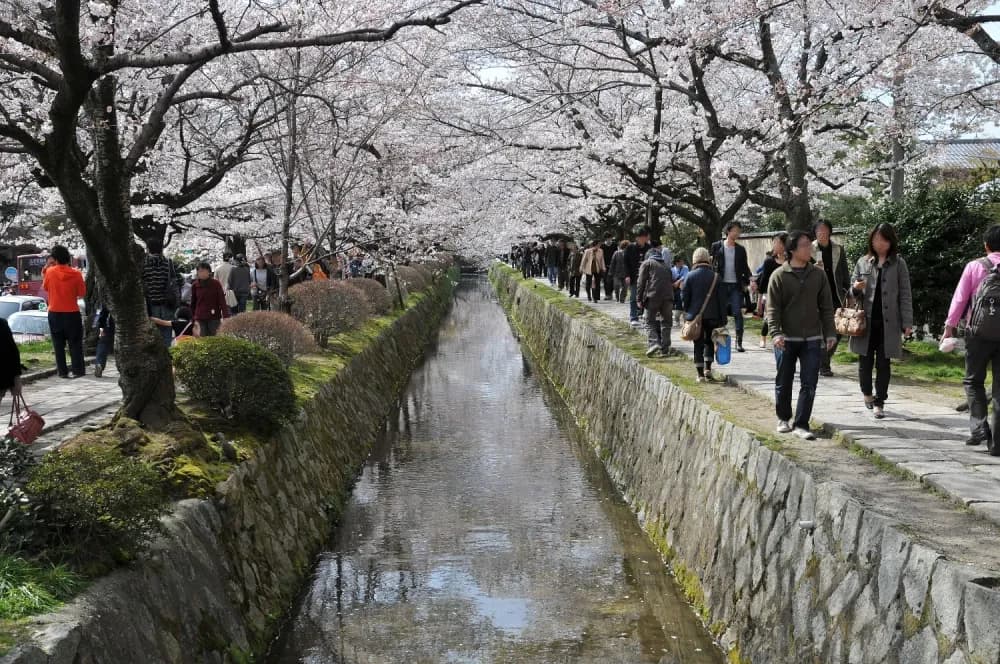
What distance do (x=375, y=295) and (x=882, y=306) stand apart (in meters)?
17.4

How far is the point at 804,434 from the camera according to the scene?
7.66m

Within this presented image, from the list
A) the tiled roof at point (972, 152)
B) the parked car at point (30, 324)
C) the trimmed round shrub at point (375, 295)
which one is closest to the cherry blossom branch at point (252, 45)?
the trimmed round shrub at point (375, 295)

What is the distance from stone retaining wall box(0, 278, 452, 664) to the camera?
455 centimetres

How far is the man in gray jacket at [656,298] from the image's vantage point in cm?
1324

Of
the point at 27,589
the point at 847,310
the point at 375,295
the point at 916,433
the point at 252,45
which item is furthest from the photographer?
the point at 375,295

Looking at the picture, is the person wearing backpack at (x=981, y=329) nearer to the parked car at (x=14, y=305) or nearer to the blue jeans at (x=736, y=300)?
the blue jeans at (x=736, y=300)

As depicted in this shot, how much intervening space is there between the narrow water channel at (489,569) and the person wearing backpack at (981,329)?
8.86ft

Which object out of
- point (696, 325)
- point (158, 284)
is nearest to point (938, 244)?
point (696, 325)

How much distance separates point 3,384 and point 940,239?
11.4m

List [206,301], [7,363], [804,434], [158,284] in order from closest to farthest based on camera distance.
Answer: [7,363]
[804,434]
[158,284]
[206,301]

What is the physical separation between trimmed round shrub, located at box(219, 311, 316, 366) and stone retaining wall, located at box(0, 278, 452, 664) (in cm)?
80

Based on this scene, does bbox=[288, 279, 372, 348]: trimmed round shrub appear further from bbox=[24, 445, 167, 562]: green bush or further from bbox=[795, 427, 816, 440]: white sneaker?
bbox=[24, 445, 167, 562]: green bush

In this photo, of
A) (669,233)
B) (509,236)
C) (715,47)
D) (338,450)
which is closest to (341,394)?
(338,450)

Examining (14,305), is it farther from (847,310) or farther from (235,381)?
(847,310)
